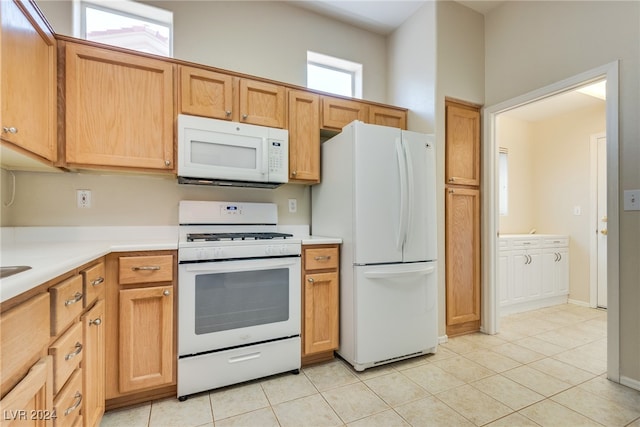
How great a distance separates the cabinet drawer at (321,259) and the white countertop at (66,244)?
6 cm

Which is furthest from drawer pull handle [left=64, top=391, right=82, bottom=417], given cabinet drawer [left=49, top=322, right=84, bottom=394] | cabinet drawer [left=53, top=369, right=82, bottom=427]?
cabinet drawer [left=49, top=322, right=84, bottom=394]

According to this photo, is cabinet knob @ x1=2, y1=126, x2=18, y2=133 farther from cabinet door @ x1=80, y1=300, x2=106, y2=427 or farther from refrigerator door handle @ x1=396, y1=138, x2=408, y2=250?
refrigerator door handle @ x1=396, y1=138, x2=408, y2=250

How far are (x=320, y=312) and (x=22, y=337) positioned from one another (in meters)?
1.64

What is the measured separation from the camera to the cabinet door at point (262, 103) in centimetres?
222

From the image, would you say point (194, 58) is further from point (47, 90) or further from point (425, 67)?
point (425, 67)

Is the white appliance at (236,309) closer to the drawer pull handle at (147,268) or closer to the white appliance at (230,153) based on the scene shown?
the drawer pull handle at (147,268)

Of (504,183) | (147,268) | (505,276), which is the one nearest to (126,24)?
(147,268)

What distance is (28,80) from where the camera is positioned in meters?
1.43

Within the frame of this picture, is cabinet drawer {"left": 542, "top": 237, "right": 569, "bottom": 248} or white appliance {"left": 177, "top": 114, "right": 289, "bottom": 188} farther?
cabinet drawer {"left": 542, "top": 237, "right": 569, "bottom": 248}

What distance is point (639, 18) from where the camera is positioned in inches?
73.8

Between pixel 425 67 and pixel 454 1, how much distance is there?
0.65 meters

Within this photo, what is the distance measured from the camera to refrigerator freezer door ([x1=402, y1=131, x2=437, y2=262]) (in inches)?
87.7

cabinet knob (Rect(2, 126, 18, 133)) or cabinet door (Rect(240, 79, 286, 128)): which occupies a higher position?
cabinet door (Rect(240, 79, 286, 128))

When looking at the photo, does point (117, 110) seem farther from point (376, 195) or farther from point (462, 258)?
point (462, 258)
